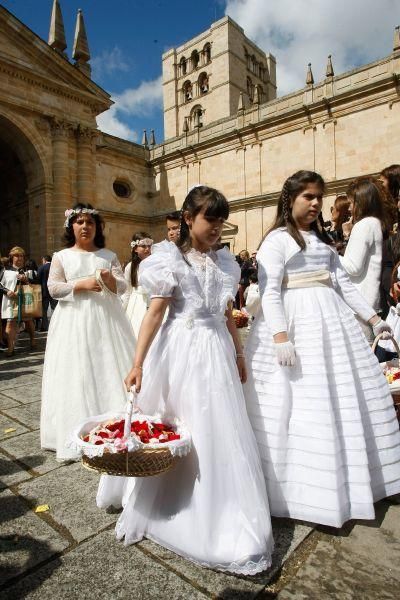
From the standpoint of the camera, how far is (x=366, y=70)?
57.0 feet

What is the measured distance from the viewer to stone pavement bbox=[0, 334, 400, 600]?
1.69 m

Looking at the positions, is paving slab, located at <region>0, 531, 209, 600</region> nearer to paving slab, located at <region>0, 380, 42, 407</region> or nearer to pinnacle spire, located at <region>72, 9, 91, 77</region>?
paving slab, located at <region>0, 380, 42, 407</region>

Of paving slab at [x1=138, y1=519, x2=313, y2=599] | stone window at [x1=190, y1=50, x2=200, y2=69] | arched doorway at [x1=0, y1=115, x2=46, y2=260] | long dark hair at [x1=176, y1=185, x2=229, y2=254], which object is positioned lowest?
paving slab at [x1=138, y1=519, x2=313, y2=599]

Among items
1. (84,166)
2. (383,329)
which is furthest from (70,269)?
(84,166)

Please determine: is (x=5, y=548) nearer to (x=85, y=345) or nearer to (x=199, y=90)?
(x=85, y=345)

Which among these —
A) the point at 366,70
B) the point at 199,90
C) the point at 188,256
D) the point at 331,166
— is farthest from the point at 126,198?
the point at 188,256

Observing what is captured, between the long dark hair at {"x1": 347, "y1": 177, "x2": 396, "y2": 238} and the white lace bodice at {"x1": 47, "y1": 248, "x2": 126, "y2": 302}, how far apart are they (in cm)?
232

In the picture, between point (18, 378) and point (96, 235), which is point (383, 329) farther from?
point (18, 378)

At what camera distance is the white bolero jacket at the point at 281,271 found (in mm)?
2350

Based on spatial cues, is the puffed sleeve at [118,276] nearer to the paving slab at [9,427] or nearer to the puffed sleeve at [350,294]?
the paving slab at [9,427]

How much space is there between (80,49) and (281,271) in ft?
74.8

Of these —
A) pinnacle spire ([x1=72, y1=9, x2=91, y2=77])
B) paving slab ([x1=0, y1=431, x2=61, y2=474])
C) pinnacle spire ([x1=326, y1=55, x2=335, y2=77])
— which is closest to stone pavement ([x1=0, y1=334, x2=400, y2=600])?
paving slab ([x1=0, y1=431, x2=61, y2=474])

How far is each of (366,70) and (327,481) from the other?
67.0ft

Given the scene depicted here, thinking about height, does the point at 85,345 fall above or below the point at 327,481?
above
